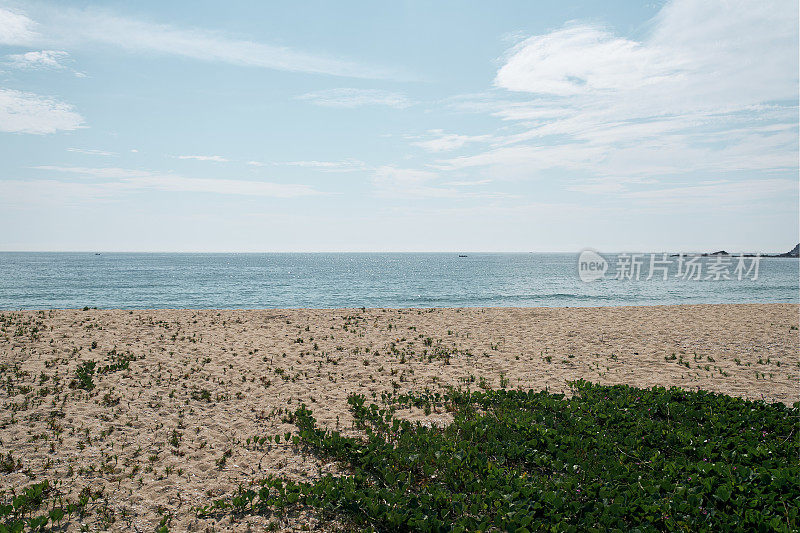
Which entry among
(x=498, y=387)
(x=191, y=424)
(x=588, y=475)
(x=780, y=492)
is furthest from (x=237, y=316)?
(x=780, y=492)

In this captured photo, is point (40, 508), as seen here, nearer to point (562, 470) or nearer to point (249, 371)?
point (249, 371)

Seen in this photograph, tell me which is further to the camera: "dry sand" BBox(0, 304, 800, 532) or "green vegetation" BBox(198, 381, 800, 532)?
"dry sand" BBox(0, 304, 800, 532)

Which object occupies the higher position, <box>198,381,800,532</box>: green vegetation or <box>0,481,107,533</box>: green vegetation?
<box>198,381,800,532</box>: green vegetation

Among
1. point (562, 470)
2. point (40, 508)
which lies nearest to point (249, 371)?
point (40, 508)

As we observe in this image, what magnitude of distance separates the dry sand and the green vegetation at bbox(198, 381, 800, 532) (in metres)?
0.67

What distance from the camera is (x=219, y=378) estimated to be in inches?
499

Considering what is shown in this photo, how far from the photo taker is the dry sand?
7570 mm

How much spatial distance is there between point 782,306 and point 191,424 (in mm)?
34183

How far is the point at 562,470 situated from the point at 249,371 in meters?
9.40

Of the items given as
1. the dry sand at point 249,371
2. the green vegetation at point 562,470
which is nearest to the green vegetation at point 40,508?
the dry sand at point 249,371

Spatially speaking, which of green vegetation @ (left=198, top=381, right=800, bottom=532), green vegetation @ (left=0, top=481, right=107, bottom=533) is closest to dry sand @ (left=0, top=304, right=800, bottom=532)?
green vegetation @ (left=0, top=481, right=107, bottom=533)

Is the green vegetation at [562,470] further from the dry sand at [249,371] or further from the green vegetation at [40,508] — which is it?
the green vegetation at [40,508]

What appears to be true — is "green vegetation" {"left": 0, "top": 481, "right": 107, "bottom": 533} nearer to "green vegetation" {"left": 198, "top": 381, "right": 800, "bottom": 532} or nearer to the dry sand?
the dry sand

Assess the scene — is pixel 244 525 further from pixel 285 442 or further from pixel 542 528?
pixel 542 528
